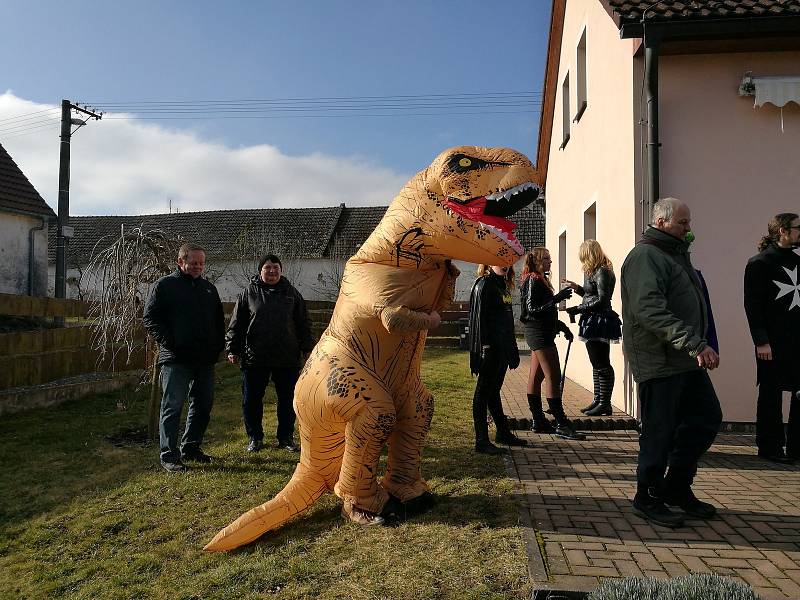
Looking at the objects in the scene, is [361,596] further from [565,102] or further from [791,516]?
[565,102]

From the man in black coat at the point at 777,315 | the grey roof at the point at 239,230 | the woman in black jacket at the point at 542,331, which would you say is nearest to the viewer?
the man in black coat at the point at 777,315

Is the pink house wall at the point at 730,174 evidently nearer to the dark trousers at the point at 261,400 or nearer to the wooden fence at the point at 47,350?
the dark trousers at the point at 261,400

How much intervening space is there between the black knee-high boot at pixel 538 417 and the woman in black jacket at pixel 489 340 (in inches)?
31.0

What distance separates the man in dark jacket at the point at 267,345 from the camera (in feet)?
18.0

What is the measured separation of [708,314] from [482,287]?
1.81 meters

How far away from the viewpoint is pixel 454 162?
336 cm

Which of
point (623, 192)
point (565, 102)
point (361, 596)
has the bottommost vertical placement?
point (361, 596)

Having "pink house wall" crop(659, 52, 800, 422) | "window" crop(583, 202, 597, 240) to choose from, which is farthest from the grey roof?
"pink house wall" crop(659, 52, 800, 422)

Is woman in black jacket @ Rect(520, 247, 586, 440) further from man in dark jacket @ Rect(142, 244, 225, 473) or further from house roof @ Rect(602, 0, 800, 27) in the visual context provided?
man in dark jacket @ Rect(142, 244, 225, 473)

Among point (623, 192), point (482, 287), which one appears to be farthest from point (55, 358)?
point (623, 192)

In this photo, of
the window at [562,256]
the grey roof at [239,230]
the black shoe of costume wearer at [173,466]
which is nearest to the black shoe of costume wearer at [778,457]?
the black shoe of costume wearer at [173,466]

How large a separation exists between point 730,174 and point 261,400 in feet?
16.7

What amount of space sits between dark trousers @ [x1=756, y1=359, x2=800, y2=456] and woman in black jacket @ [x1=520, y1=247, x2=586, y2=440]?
148 cm

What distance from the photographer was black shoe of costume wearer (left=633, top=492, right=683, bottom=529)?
347 centimetres
